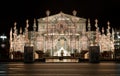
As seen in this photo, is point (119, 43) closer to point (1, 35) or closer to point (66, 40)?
point (66, 40)

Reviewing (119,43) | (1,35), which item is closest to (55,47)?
(119,43)

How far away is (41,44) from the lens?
262 ft

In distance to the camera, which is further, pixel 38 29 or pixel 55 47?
pixel 38 29

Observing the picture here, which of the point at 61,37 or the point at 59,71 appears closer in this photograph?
the point at 59,71

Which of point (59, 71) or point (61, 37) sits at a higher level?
point (61, 37)

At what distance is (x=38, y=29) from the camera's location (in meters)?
85.1

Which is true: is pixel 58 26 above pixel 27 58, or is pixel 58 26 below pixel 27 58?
above

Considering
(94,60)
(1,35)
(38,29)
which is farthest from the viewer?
(1,35)

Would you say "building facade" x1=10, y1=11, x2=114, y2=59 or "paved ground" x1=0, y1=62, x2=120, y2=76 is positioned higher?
"building facade" x1=10, y1=11, x2=114, y2=59

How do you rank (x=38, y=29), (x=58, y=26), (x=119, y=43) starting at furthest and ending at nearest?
(x=119, y=43) → (x=38, y=29) → (x=58, y=26)

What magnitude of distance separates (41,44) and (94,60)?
123 ft

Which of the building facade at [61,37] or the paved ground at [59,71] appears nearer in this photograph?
the paved ground at [59,71]

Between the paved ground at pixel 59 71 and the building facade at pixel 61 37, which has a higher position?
the building facade at pixel 61 37

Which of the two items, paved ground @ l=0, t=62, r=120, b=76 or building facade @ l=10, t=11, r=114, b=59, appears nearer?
paved ground @ l=0, t=62, r=120, b=76
